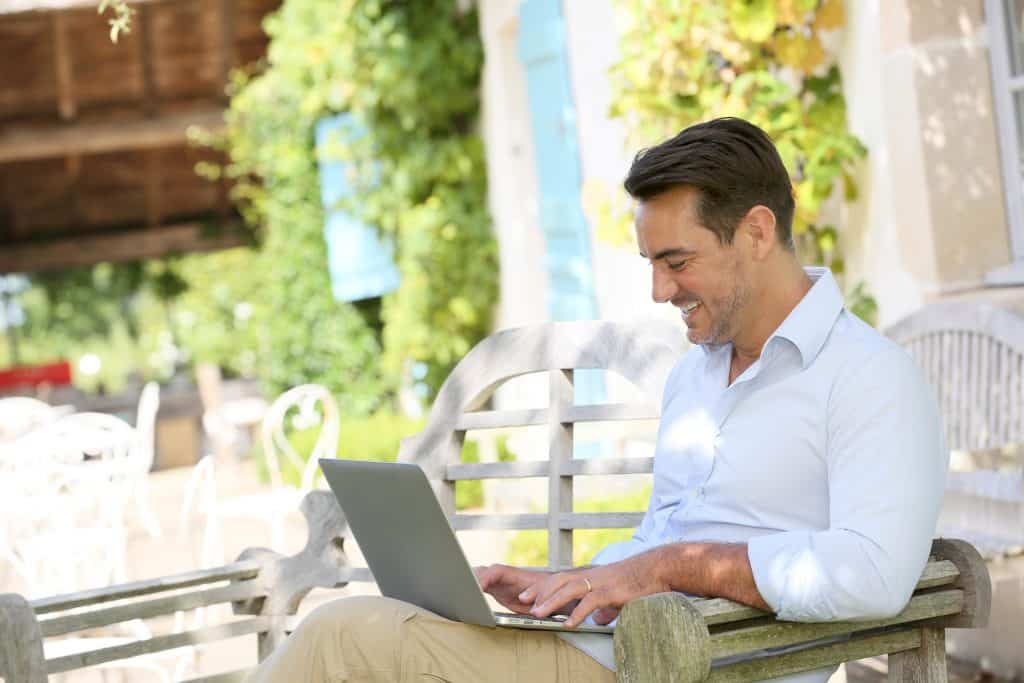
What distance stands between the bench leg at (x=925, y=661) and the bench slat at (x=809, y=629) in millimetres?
49

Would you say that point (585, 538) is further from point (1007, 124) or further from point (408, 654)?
point (408, 654)

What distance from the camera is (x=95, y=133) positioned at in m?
11.9

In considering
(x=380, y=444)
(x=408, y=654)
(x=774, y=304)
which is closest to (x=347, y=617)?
(x=408, y=654)

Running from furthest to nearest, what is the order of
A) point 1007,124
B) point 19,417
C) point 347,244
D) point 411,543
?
point 347,244 → point 19,417 → point 1007,124 → point 411,543

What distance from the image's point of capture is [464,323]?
330 inches

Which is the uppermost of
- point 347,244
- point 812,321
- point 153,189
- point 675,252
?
point 153,189

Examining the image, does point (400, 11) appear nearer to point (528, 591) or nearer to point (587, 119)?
point (587, 119)

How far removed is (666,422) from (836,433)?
1.34 feet

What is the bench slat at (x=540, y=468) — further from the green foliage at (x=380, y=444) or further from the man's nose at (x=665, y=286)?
the green foliage at (x=380, y=444)

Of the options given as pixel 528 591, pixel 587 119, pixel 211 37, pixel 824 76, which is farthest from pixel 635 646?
pixel 211 37

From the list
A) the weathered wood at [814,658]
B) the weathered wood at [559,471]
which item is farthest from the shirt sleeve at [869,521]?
the weathered wood at [559,471]

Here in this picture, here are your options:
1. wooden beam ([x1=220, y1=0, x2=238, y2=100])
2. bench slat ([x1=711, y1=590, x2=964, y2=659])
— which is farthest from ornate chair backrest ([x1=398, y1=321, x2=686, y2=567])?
wooden beam ([x1=220, y1=0, x2=238, y2=100])

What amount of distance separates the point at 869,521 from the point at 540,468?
3.34 ft

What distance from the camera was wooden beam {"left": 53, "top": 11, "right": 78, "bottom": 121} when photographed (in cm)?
1177
